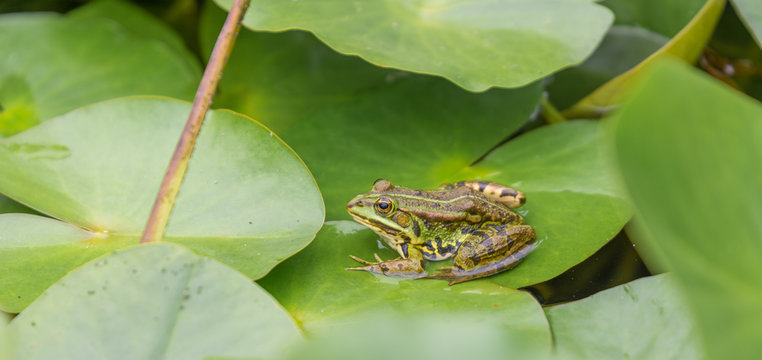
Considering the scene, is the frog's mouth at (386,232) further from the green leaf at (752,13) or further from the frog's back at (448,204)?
the green leaf at (752,13)

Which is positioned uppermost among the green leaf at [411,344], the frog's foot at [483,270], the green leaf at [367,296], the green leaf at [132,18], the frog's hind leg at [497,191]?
the green leaf at [132,18]

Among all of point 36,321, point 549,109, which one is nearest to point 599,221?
point 549,109

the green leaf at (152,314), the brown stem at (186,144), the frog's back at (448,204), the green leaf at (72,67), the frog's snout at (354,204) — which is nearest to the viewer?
the green leaf at (152,314)

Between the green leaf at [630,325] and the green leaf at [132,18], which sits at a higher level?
the green leaf at [132,18]

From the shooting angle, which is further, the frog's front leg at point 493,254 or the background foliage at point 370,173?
the frog's front leg at point 493,254

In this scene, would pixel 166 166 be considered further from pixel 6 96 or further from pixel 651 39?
pixel 651 39

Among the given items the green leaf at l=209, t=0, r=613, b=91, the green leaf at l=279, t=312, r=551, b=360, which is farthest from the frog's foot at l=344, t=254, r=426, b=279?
the green leaf at l=279, t=312, r=551, b=360

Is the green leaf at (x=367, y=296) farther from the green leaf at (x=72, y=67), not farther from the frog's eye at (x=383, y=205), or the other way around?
the green leaf at (x=72, y=67)

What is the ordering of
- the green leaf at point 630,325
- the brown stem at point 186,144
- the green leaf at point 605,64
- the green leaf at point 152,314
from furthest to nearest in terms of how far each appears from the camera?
1. the green leaf at point 605,64
2. the brown stem at point 186,144
3. the green leaf at point 630,325
4. the green leaf at point 152,314

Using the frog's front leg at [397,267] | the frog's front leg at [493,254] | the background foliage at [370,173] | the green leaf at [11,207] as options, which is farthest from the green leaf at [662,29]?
the green leaf at [11,207]

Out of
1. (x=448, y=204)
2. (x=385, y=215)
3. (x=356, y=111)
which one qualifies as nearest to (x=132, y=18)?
(x=356, y=111)
